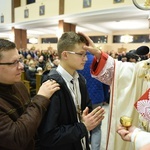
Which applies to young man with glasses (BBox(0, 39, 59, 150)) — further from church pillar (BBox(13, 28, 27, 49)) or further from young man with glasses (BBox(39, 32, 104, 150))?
church pillar (BBox(13, 28, 27, 49))

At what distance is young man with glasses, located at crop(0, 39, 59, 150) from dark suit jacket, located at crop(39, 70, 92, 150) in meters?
0.09

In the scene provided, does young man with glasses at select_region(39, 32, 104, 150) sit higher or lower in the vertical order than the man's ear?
lower

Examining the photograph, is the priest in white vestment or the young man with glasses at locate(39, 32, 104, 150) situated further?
the priest in white vestment

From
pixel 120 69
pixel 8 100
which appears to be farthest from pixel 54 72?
pixel 120 69

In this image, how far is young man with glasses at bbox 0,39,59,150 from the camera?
0.95m

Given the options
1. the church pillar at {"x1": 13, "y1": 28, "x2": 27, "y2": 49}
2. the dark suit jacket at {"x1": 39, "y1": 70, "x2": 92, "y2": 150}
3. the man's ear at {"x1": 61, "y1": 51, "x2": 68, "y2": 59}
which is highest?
the church pillar at {"x1": 13, "y1": 28, "x2": 27, "y2": 49}

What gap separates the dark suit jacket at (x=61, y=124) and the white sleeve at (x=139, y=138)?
1.09 feet

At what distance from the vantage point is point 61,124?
1.30 metres

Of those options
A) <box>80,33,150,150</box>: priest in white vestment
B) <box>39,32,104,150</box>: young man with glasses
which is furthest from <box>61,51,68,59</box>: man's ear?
A: <box>80,33,150,150</box>: priest in white vestment

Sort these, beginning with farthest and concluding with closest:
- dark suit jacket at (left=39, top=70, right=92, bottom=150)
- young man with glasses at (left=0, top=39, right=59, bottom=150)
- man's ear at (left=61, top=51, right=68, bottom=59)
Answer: man's ear at (left=61, top=51, right=68, bottom=59), dark suit jacket at (left=39, top=70, right=92, bottom=150), young man with glasses at (left=0, top=39, right=59, bottom=150)

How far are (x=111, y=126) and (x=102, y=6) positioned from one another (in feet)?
24.7

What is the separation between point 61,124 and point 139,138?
0.51m

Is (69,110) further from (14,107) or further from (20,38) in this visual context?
(20,38)

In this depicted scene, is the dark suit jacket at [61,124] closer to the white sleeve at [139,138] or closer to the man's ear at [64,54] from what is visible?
the man's ear at [64,54]
